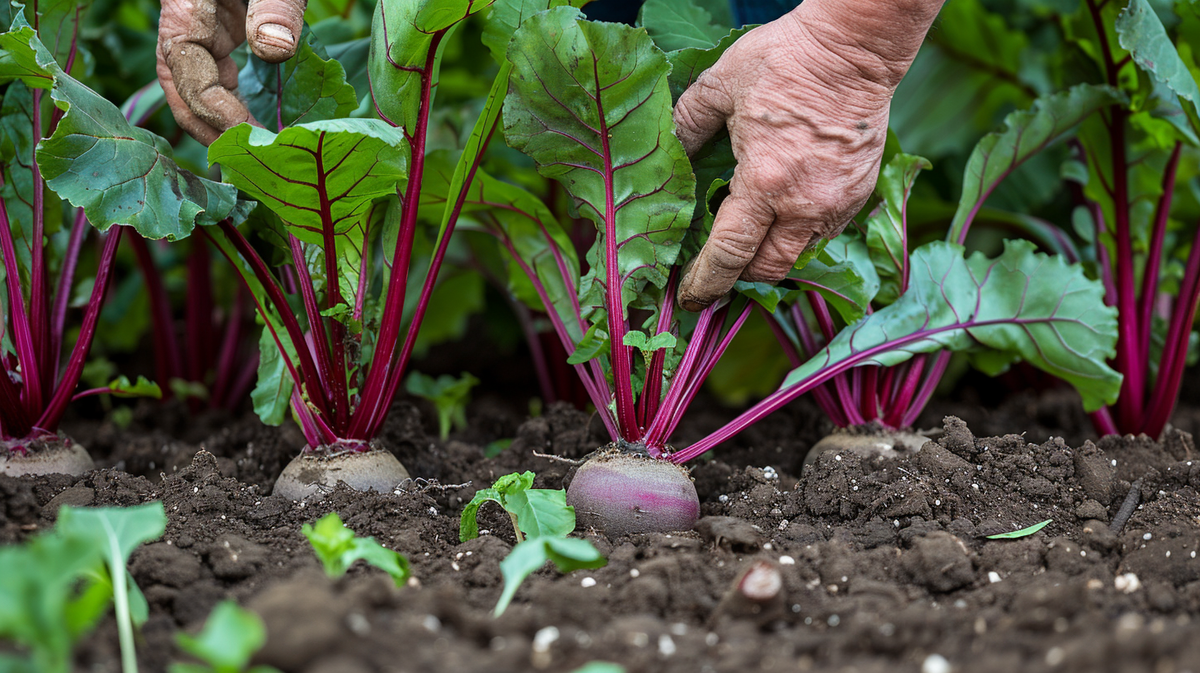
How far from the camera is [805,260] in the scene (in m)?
1.53

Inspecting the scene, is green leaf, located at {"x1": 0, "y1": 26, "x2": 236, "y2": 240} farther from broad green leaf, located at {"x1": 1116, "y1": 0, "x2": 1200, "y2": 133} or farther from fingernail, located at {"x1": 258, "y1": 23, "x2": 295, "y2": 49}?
broad green leaf, located at {"x1": 1116, "y1": 0, "x2": 1200, "y2": 133}

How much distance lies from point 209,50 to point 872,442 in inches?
64.6

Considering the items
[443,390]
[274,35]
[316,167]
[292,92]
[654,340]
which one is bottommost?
[443,390]

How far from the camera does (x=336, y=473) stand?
61.1 inches

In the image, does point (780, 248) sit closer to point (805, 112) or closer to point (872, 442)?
point (805, 112)

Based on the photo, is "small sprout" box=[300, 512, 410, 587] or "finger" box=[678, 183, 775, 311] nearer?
"small sprout" box=[300, 512, 410, 587]

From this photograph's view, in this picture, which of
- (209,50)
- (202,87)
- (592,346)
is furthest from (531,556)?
(209,50)

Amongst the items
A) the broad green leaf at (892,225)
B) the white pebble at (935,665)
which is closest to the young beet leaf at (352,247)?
the broad green leaf at (892,225)

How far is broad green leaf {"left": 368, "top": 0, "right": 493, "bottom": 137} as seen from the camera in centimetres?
140


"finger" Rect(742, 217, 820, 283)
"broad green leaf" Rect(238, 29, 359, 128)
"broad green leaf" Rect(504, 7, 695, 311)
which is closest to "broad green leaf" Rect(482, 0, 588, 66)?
"broad green leaf" Rect(504, 7, 695, 311)

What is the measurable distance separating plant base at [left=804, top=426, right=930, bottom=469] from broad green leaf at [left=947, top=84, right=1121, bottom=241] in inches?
20.3

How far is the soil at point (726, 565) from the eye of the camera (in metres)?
0.86

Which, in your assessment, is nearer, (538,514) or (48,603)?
(48,603)

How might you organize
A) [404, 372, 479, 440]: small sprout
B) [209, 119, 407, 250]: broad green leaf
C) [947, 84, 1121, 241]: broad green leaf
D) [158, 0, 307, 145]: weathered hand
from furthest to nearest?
1. [404, 372, 479, 440]: small sprout
2. [947, 84, 1121, 241]: broad green leaf
3. [158, 0, 307, 145]: weathered hand
4. [209, 119, 407, 250]: broad green leaf
